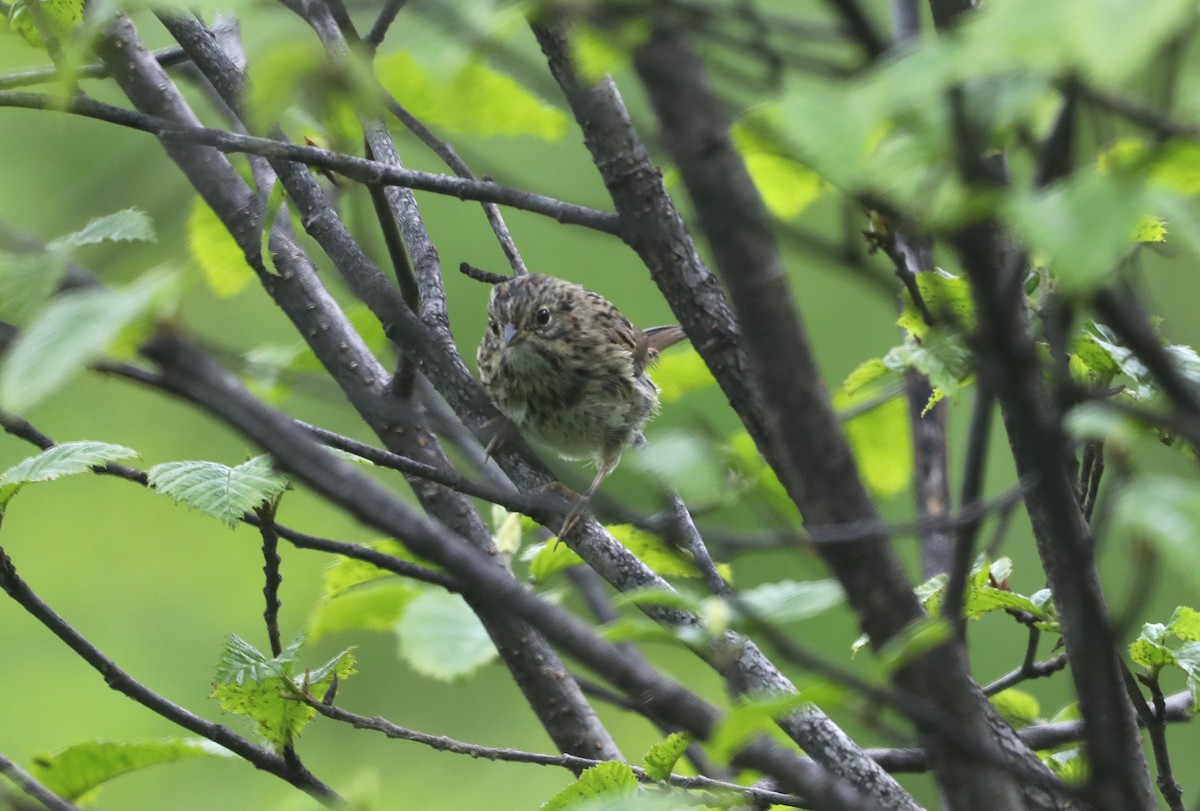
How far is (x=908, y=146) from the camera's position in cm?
81

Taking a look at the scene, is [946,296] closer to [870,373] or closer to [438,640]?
[870,373]

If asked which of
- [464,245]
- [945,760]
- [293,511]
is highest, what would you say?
[464,245]

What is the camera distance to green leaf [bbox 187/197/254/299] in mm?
2238

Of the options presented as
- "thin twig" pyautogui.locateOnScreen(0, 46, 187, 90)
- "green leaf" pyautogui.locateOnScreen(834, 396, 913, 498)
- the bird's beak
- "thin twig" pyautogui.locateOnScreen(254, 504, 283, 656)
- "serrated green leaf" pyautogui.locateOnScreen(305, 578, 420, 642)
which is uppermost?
the bird's beak

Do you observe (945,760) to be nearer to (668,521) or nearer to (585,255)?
(668,521)

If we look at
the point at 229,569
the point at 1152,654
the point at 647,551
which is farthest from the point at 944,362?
the point at 229,569

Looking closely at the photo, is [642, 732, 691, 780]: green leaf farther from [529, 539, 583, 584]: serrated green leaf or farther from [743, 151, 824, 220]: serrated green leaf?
[743, 151, 824, 220]: serrated green leaf

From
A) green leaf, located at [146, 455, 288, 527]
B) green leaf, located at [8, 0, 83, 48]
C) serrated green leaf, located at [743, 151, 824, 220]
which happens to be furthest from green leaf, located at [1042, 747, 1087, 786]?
green leaf, located at [8, 0, 83, 48]

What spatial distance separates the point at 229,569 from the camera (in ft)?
22.7

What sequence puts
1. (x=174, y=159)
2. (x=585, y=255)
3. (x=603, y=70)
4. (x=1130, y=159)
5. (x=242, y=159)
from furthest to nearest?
1. (x=585, y=255)
2. (x=242, y=159)
3. (x=174, y=159)
4. (x=603, y=70)
5. (x=1130, y=159)

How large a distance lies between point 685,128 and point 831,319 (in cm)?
539

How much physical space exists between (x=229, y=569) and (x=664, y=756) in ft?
19.1

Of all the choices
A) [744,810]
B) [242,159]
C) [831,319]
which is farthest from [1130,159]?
[831,319]

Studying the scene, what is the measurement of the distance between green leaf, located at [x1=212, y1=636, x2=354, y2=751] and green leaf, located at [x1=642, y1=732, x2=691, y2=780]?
0.58m
